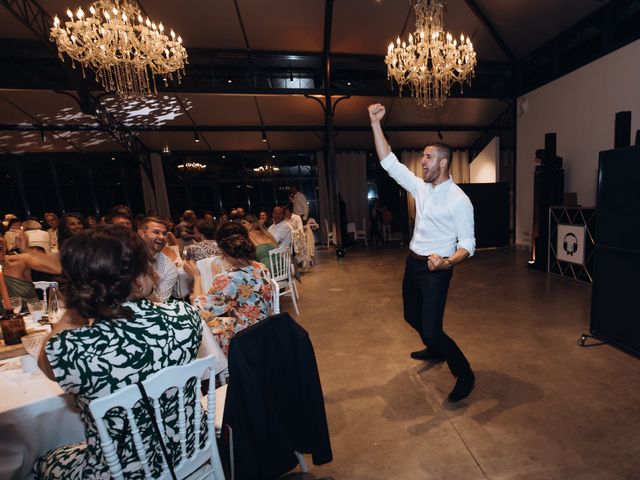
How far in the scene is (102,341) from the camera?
0.93m

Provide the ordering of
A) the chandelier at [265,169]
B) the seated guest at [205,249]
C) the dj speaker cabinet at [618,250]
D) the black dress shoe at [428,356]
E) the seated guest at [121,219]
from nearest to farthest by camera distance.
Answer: the dj speaker cabinet at [618,250], the black dress shoe at [428,356], the seated guest at [205,249], the seated guest at [121,219], the chandelier at [265,169]

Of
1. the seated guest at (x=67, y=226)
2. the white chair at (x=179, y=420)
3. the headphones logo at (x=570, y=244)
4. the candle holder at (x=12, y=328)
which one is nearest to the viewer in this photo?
the white chair at (x=179, y=420)

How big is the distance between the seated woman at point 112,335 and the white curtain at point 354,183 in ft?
30.1

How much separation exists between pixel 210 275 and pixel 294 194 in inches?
200

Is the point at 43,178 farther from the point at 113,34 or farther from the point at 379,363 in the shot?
the point at 379,363

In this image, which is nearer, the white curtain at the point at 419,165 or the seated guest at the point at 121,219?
the seated guest at the point at 121,219

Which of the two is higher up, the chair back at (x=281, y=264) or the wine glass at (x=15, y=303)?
the wine glass at (x=15, y=303)

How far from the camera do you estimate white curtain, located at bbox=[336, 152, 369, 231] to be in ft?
33.2

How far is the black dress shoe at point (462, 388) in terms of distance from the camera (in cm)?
210

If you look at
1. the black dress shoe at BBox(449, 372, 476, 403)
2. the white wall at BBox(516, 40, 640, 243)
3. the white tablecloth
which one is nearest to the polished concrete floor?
the black dress shoe at BBox(449, 372, 476, 403)

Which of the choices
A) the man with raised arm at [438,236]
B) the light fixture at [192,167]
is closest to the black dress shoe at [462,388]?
the man with raised arm at [438,236]

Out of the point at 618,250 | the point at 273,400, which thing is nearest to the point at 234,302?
the point at 273,400

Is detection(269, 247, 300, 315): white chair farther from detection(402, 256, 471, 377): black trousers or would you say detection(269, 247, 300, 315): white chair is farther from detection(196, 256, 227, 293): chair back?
detection(402, 256, 471, 377): black trousers

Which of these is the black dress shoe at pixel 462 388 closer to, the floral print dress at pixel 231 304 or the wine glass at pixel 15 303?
the floral print dress at pixel 231 304
